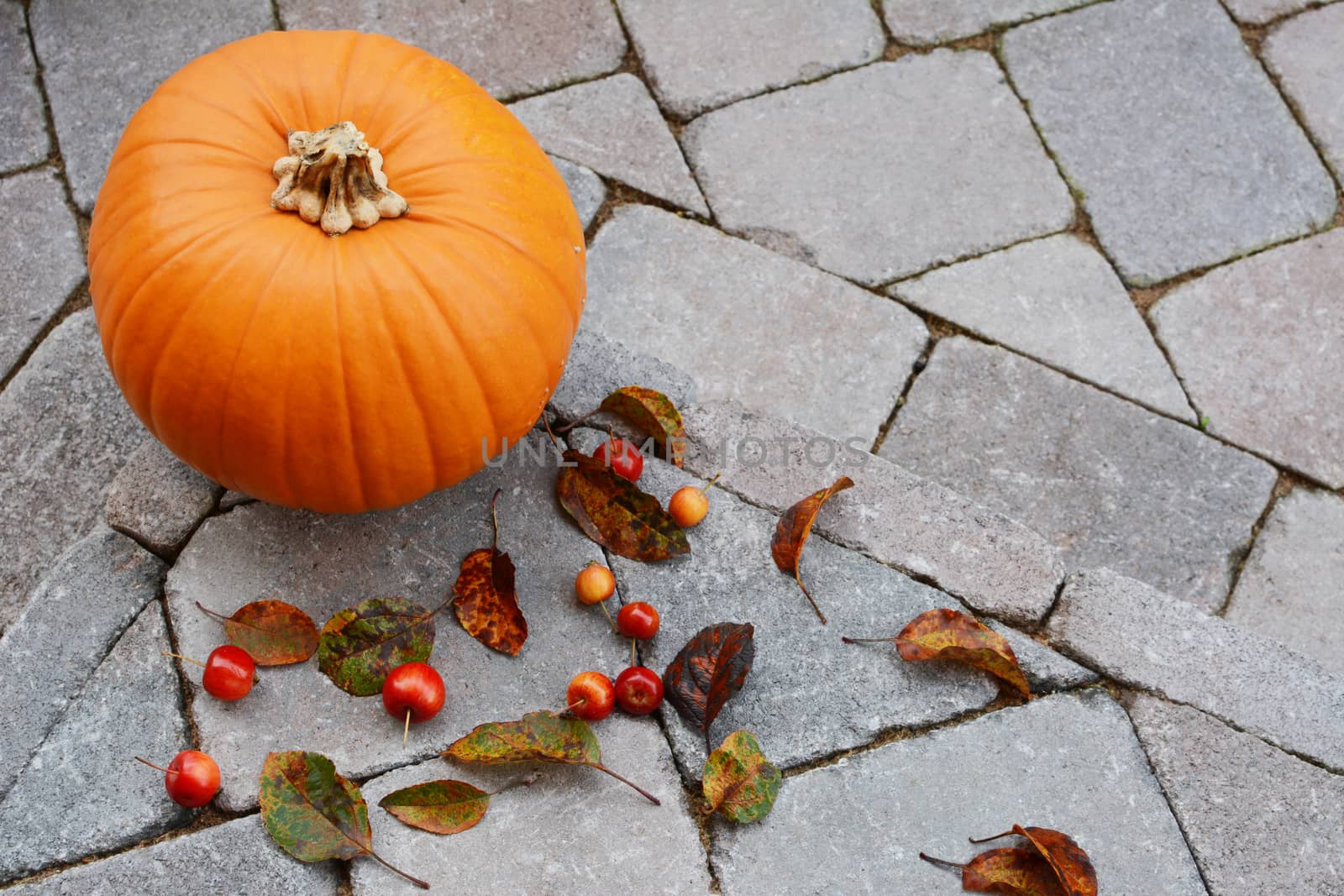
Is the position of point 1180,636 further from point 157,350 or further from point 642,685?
point 157,350

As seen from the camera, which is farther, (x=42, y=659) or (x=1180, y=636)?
(x=1180, y=636)

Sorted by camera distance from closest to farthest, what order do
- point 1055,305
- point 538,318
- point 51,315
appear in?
point 538,318
point 51,315
point 1055,305

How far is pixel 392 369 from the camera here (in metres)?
1.60

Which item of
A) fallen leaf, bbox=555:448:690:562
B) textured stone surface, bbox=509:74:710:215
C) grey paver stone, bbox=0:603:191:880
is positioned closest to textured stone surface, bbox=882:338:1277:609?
fallen leaf, bbox=555:448:690:562

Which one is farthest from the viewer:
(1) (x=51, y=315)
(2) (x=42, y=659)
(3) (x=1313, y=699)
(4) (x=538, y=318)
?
(1) (x=51, y=315)

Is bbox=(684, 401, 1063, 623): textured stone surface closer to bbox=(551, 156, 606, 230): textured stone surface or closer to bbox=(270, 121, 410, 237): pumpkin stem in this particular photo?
bbox=(551, 156, 606, 230): textured stone surface

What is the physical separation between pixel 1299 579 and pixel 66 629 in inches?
88.5

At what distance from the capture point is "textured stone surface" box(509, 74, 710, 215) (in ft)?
8.07

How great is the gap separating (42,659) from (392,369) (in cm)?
81

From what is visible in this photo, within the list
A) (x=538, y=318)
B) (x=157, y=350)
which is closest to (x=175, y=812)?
(x=157, y=350)

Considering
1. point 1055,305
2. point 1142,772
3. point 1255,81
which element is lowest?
point 1142,772

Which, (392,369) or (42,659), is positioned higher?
(392,369)

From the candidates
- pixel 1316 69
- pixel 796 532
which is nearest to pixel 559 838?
pixel 796 532

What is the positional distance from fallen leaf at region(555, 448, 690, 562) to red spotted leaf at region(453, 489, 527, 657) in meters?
0.17
